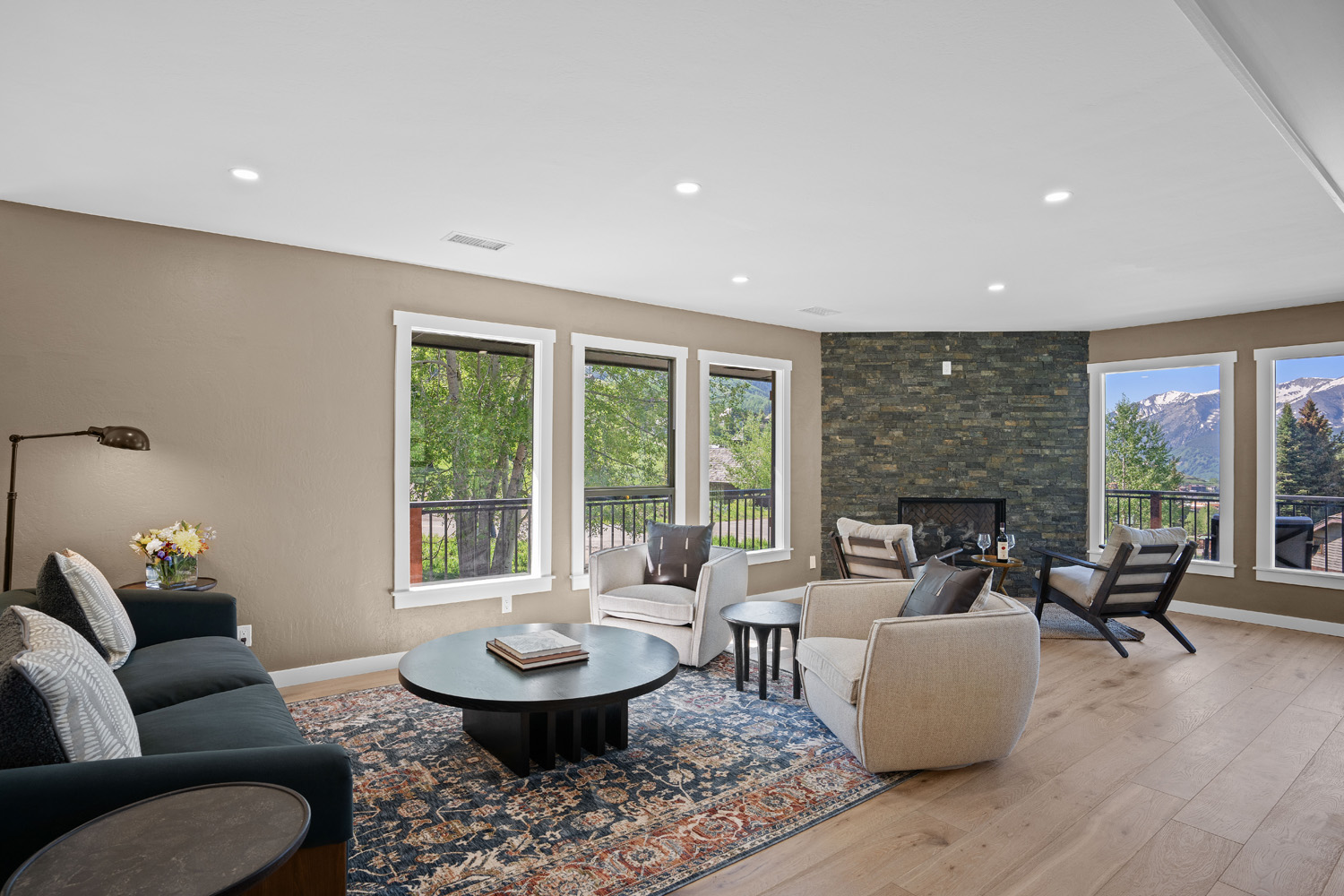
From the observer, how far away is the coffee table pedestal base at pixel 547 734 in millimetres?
2990

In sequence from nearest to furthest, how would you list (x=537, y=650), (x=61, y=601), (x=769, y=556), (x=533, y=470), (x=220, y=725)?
(x=220, y=725)
(x=61, y=601)
(x=537, y=650)
(x=533, y=470)
(x=769, y=556)

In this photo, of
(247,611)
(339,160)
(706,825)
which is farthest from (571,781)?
(339,160)

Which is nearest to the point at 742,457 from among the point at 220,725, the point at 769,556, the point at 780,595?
the point at 769,556

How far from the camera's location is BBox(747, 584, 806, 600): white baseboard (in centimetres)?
649

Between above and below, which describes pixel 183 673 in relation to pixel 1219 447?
below

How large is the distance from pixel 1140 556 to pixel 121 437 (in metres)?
5.85

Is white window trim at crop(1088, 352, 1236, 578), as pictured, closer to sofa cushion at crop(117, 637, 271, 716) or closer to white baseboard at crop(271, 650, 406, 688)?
white baseboard at crop(271, 650, 406, 688)

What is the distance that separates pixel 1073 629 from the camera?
571cm

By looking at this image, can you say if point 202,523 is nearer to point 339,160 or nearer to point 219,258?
point 219,258

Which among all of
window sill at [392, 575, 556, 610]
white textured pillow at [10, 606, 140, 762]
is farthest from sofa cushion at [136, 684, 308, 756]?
window sill at [392, 575, 556, 610]

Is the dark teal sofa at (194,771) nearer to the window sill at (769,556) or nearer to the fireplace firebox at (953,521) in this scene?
the window sill at (769,556)

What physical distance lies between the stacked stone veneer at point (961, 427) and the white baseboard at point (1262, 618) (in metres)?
0.95

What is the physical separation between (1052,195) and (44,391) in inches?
192

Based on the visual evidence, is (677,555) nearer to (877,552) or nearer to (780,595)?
(877,552)
